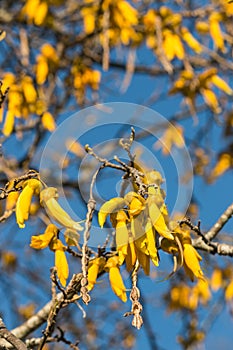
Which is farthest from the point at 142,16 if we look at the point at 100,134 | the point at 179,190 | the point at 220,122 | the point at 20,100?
the point at 179,190

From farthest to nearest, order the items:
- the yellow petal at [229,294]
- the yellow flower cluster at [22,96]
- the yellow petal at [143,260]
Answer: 1. the yellow petal at [229,294]
2. the yellow flower cluster at [22,96]
3. the yellow petal at [143,260]

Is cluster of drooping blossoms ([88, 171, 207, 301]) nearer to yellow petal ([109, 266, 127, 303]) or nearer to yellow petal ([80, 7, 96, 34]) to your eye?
yellow petal ([109, 266, 127, 303])

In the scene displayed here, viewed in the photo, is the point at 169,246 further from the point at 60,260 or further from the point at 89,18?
the point at 89,18

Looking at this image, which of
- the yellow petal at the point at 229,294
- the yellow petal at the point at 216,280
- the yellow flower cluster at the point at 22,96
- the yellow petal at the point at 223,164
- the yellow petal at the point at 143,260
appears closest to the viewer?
the yellow petal at the point at 143,260

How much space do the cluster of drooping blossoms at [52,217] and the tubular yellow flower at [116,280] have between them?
9cm

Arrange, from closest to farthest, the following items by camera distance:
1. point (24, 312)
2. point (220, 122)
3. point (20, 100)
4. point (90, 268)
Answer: point (90, 268) → point (20, 100) → point (220, 122) → point (24, 312)

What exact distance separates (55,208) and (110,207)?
12 cm

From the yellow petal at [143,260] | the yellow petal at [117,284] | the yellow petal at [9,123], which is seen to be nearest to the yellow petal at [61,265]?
the yellow petal at [117,284]

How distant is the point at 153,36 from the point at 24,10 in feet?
2.25

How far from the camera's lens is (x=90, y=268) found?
4.91 feet

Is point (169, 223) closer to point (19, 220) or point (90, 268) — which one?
point (90, 268)

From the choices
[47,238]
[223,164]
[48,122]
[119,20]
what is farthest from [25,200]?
[223,164]

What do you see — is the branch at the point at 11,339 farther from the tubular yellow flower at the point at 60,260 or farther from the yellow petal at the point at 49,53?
the yellow petal at the point at 49,53

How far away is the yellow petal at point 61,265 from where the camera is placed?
146 cm
